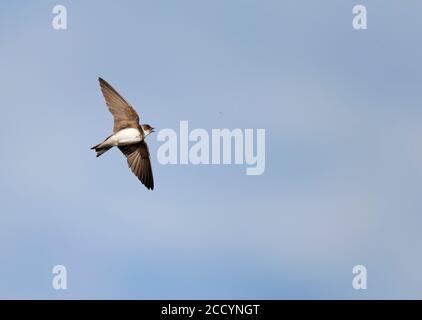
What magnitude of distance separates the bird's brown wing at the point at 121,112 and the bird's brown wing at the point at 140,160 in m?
0.53

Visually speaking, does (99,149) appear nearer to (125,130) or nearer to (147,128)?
(125,130)

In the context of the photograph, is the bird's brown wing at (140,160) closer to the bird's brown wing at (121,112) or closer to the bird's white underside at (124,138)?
the bird's white underside at (124,138)

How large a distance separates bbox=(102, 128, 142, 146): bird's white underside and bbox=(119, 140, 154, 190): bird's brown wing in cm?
25

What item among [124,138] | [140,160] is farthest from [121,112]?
[140,160]

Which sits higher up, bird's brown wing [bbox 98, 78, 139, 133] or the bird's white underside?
bird's brown wing [bbox 98, 78, 139, 133]

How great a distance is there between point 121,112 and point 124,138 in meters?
0.38

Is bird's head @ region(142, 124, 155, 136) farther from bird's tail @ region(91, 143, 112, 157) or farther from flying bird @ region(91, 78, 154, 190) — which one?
bird's tail @ region(91, 143, 112, 157)

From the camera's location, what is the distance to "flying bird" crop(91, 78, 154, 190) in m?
18.8

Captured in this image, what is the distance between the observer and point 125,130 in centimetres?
1895

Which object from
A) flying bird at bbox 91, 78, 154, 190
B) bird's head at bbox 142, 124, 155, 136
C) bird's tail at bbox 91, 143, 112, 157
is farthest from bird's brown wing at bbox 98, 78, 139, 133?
bird's tail at bbox 91, 143, 112, 157

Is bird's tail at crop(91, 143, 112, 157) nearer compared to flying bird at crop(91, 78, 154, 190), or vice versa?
bird's tail at crop(91, 143, 112, 157)

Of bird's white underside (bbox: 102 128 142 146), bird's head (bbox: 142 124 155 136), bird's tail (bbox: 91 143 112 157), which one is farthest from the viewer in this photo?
bird's head (bbox: 142 124 155 136)
